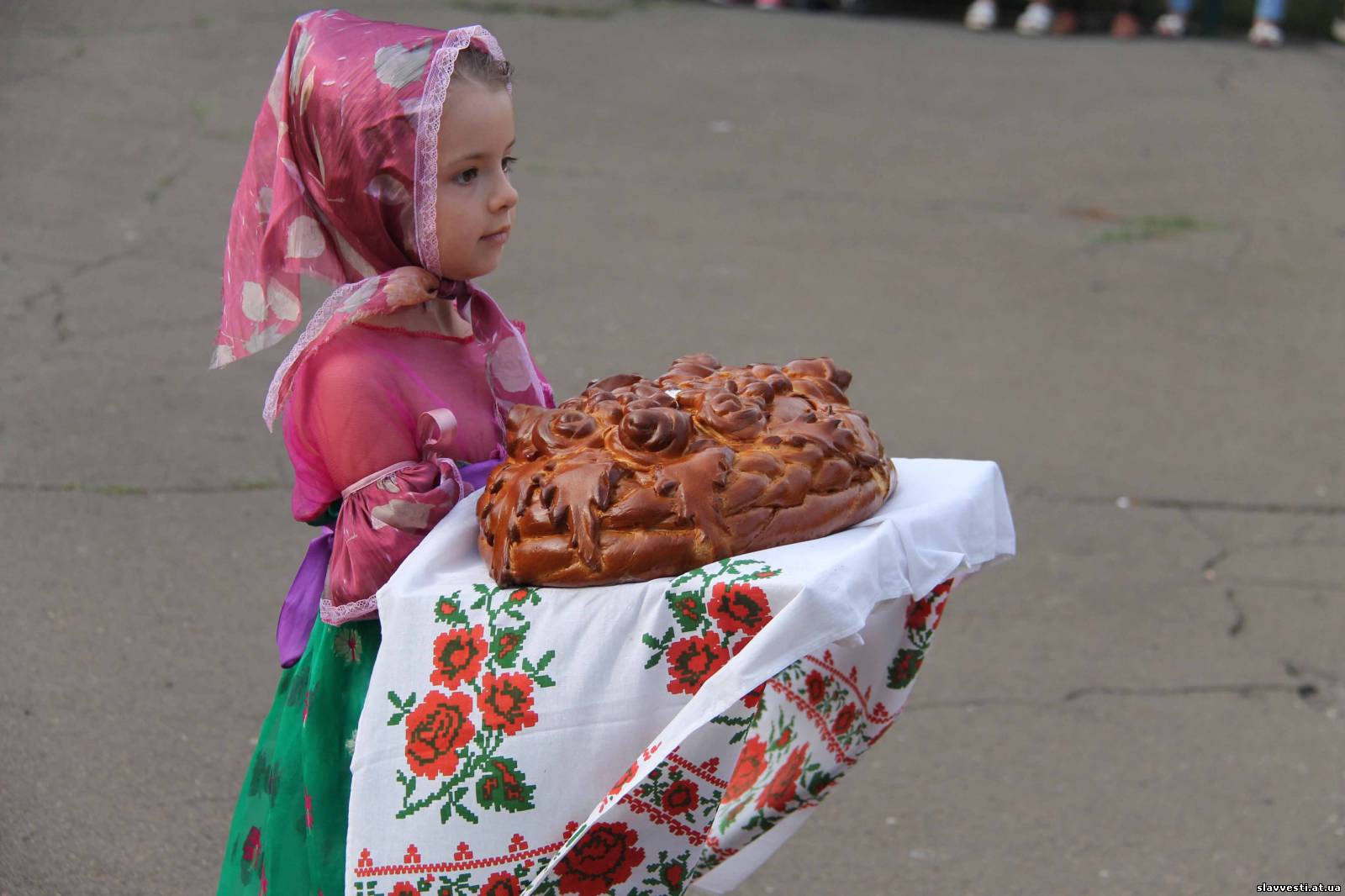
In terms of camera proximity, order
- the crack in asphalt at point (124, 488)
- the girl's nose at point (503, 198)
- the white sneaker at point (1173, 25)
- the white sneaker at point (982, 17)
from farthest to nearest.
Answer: the white sneaker at point (982, 17) < the white sneaker at point (1173, 25) < the crack in asphalt at point (124, 488) < the girl's nose at point (503, 198)

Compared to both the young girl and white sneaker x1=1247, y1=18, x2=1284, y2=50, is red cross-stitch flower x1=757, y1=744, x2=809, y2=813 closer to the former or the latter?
the young girl

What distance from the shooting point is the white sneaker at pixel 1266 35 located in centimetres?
1034

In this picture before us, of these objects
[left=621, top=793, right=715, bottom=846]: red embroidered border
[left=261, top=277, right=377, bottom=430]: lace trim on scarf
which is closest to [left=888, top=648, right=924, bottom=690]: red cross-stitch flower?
[left=621, top=793, right=715, bottom=846]: red embroidered border

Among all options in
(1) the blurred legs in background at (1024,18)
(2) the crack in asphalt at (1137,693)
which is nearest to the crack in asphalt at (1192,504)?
(2) the crack in asphalt at (1137,693)

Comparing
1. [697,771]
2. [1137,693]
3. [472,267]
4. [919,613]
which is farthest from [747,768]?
[1137,693]

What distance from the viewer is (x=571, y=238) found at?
21.5 feet

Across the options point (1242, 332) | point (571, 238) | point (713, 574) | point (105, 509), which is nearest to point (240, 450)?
point (105, 509)

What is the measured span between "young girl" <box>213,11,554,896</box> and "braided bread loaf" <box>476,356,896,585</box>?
0.16 m

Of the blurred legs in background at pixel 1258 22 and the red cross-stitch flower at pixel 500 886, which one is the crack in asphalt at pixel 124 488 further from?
the blurred legs in background at pixel 1258 22

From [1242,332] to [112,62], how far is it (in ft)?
21.1

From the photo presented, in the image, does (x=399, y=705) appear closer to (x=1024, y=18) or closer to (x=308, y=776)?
(x=308, y=776)

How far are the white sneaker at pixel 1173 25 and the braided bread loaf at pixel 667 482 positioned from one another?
9800 mm

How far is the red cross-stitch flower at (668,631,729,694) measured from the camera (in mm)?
1587

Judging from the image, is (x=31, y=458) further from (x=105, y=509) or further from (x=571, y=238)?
(x=571, y=238)
